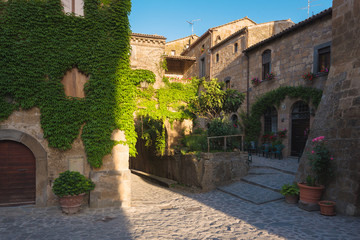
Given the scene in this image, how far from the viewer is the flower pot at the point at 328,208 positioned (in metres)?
5.58

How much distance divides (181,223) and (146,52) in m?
10.9

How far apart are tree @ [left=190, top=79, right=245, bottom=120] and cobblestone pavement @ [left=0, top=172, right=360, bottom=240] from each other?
566 centimetres

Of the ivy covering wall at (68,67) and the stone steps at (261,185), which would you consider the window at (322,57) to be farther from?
the ivy covering wall at (68,67)

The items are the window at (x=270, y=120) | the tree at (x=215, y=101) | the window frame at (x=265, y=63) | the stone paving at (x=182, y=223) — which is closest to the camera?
the stone paving at (x=182, y=223)

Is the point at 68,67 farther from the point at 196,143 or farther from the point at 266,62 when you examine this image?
the point at 266,62

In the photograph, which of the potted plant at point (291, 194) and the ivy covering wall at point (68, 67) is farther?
the potted plant at point (291, 194)

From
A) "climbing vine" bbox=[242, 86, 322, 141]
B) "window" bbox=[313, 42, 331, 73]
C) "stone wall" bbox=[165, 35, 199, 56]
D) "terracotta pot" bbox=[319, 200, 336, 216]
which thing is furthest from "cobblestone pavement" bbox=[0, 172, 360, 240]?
"stone wall" bbox=[165, 35, 199, 56]

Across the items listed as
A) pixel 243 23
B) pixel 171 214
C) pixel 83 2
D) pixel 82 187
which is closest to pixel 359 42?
pixel 171 214

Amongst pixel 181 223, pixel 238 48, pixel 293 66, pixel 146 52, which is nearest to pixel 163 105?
pixel 146 52

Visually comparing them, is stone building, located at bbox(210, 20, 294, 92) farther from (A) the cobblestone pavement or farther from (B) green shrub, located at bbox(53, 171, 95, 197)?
(B) green shrub, located at bbox(53, 171, 95, 197)

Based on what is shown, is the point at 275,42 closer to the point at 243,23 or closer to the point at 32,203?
the point at 243,23

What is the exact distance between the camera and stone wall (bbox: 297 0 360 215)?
5.62 metres

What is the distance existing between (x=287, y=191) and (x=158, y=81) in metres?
8.34

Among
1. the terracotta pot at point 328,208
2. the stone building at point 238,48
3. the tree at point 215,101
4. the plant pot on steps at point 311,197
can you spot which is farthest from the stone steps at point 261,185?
the stone building at point 238,48
